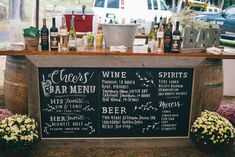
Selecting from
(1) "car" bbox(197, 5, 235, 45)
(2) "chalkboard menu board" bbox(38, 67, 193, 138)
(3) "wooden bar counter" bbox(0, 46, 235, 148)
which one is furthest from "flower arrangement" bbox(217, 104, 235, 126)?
(1) "car" bbox(197, 5, 235, 45)

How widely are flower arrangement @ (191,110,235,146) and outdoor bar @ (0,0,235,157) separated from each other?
→ 0.01m

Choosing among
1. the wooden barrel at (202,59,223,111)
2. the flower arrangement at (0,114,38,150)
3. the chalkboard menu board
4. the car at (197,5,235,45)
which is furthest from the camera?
the car at (197,5,235,45)

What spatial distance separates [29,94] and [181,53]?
178 centimetres

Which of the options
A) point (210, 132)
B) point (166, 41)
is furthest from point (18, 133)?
point (210, 132)

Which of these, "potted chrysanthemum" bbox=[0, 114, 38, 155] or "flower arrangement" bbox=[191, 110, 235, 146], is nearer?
"potted chrysanthemum" bbox=[0, 114, 38, 155]

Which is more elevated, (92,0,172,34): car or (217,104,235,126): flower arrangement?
(92,0,172,34): car

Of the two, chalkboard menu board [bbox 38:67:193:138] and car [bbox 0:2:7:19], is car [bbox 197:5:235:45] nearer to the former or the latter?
chalkboard menu board [bbox 38:67:193:138]

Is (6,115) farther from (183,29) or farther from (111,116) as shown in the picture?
(183,29)

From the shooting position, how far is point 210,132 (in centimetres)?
350

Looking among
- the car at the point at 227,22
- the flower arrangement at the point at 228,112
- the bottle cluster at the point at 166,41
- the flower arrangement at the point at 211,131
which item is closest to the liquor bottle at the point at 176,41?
the bottle cluster at the point at 166,41

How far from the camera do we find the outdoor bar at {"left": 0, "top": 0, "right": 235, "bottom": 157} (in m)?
3.39

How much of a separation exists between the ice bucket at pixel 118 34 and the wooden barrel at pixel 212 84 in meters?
0.99

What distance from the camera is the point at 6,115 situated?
3686 millimetres

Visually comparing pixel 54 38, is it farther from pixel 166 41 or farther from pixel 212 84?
pixel 212 84
